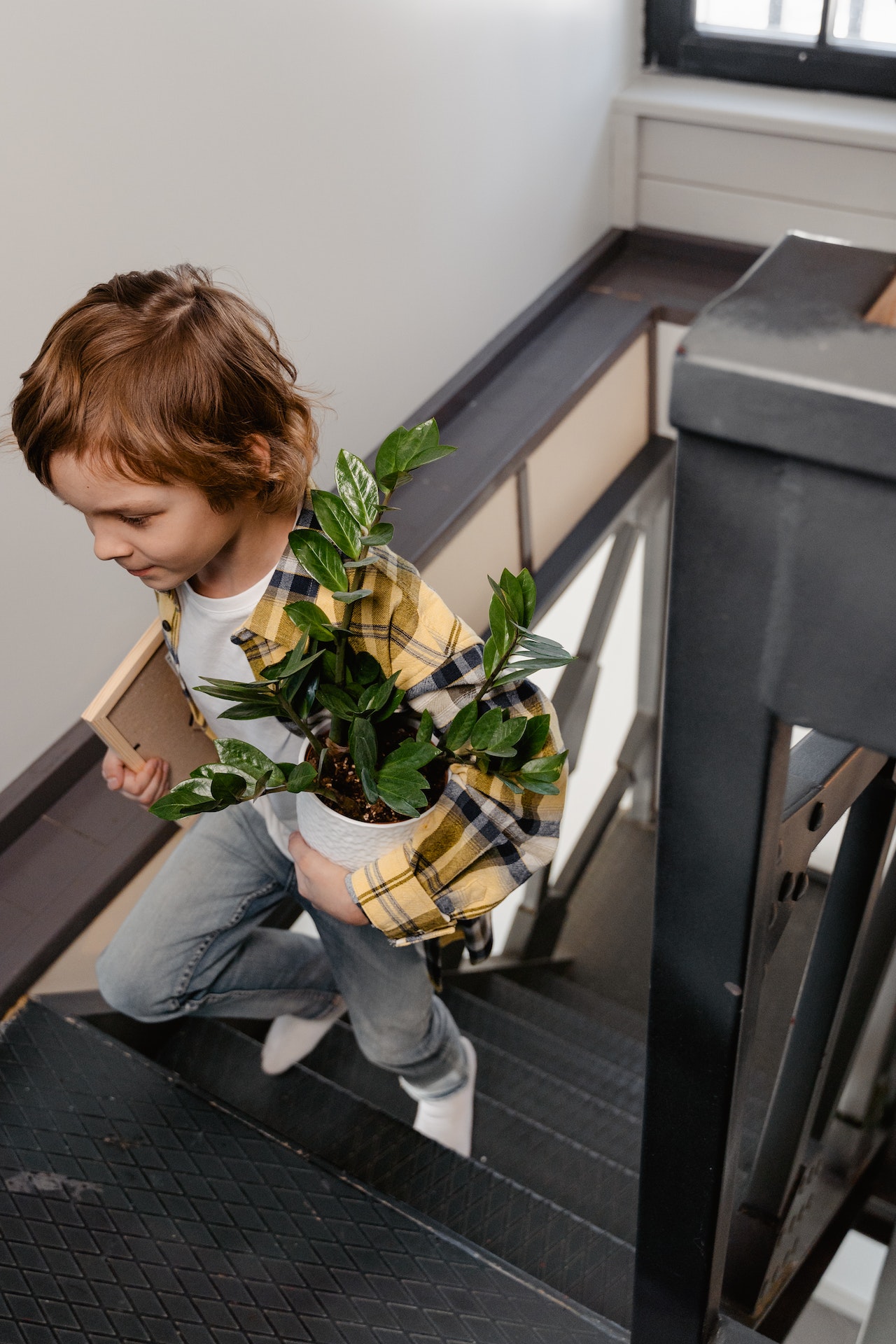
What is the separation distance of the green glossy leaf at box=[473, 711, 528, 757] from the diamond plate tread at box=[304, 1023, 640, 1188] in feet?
3.52

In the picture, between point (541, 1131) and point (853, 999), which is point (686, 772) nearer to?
point (853, 999)

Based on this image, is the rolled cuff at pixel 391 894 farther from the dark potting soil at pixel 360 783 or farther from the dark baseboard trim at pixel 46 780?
the dark baseboard trim at pixel 46 780

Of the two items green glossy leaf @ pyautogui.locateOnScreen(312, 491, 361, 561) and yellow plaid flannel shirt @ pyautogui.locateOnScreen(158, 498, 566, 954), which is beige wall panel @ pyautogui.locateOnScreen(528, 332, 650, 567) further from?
green glossy leaf @ pyautogui.locateOnScreen(312, 491, 361, 561)

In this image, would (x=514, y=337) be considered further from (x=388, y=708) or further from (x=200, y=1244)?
(x=200, y=1244)

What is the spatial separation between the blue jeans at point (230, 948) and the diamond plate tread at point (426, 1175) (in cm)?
14

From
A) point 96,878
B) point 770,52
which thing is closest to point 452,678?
point 96,878

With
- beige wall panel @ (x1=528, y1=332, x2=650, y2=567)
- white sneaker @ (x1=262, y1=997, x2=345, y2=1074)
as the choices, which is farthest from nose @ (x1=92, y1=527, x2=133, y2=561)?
beige wall panel @ (x1=528, y1=332, x2=650, y2=567)

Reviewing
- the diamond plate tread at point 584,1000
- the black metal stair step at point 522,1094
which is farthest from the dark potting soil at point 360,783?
the diamond plate tread at point 584,1000

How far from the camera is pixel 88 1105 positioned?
1614mm

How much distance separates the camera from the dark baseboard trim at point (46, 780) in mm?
1849

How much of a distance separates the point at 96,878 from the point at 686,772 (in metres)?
1.39

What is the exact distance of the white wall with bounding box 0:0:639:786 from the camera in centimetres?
160

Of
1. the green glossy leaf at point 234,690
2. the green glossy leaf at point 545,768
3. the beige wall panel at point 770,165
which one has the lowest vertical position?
the green glossy leaf at point 545,768

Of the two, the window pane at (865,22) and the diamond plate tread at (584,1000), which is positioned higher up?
the window pane at (865,22)
